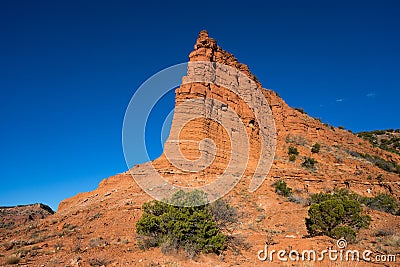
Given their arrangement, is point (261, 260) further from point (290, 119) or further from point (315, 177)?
point (290, 119)

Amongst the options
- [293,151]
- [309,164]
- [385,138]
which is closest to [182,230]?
[309,164]

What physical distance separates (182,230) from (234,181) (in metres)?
16.4

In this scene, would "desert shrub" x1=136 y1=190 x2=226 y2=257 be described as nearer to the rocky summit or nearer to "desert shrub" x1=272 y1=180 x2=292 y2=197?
the rocky summit

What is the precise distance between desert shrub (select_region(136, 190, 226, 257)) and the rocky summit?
385 millimetres

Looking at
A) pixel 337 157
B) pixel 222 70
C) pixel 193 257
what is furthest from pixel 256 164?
pixel 193 257

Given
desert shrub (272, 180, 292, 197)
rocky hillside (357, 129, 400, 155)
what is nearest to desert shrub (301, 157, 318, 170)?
desert shrub (272, 180, 292, 197)

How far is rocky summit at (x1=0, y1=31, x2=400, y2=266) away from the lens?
1052 cm

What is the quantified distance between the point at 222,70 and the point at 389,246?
98.2ft

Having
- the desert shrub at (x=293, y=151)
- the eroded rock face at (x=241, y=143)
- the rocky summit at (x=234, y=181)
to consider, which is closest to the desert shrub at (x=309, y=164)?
the rocky summit at (x=234, y=181)

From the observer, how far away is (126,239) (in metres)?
12.6

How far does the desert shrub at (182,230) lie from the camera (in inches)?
384

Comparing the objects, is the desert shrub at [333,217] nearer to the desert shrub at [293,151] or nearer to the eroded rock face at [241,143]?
the eroded rock face at [241,143]

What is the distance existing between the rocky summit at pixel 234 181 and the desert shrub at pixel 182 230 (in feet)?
1.26

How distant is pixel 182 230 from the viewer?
32.3 feet
